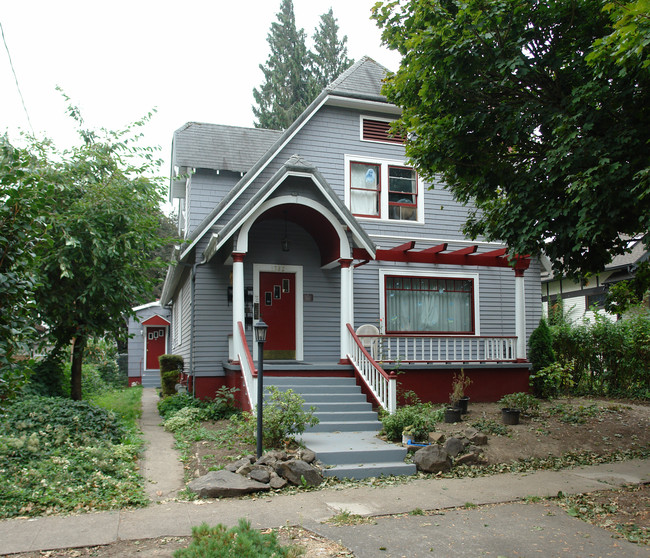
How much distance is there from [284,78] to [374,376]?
31.9 meters

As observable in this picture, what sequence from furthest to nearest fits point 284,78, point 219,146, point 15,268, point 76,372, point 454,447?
1. point 284,78
2. point 219,146
3. point 76,372
4. point 454,447
5. point 15,268

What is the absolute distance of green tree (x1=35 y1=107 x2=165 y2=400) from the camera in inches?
419

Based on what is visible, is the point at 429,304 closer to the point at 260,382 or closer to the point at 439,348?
the point at 439,348

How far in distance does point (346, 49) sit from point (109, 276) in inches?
1342

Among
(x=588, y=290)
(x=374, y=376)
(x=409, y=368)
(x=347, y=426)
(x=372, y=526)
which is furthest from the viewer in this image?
(x=588, y=290)

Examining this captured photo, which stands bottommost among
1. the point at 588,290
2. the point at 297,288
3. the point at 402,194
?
the point at 297,288

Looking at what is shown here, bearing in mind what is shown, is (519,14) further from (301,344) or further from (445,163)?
(301,344)

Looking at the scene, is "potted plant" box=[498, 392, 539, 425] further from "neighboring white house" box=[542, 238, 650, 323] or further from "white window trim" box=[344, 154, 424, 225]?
"neighboring white house" box=[542, 238, 650, 323]

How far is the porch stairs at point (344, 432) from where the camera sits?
790 cm

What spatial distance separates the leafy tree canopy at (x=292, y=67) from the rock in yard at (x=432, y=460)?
31.3 metres

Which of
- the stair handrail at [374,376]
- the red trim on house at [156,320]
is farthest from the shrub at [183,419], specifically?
the red trim on house at [156,320]

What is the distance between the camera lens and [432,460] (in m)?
7.94

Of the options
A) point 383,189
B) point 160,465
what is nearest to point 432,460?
point 160,465

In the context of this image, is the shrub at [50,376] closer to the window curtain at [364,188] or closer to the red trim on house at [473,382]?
the red trim on house at [473,382]
